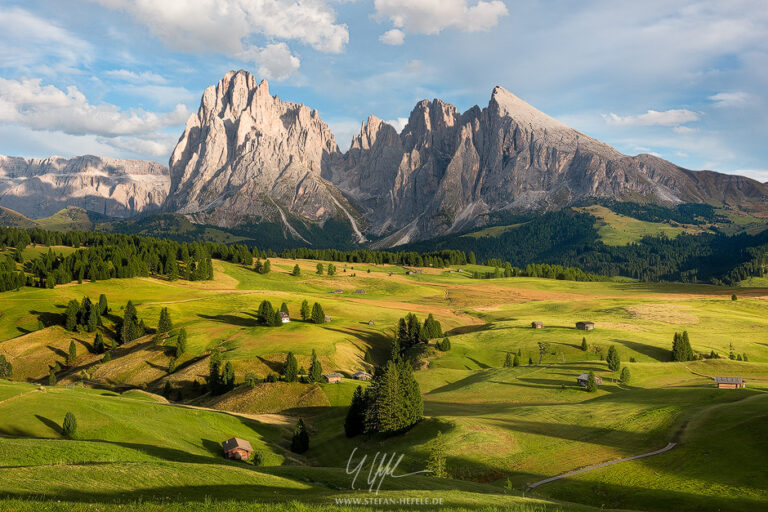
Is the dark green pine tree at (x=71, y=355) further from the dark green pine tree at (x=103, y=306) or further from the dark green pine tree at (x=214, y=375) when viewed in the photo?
the dark green pine tree at (x=214, y=375)

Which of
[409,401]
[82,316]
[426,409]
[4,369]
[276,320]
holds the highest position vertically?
[409,401]

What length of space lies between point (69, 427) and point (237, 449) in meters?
17.7

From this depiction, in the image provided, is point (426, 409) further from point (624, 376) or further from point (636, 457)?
point (624, 376)

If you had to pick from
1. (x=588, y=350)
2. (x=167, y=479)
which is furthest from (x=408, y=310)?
(x=167, y=479)

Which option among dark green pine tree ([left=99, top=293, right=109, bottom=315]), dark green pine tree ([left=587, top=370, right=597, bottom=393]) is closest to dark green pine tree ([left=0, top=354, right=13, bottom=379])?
dark green pine tree ([left=99, top=293, right=109, bottom=315])

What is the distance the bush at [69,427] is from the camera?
167ft

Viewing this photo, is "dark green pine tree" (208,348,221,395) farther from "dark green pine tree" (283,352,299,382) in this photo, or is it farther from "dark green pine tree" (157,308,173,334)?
"dark green pine tree" (157,308,173,334)

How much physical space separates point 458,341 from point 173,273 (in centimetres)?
11989

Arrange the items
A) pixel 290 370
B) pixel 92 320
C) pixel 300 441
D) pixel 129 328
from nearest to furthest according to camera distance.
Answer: pixel 300 441, pixel 290 370, pixel 129 328, pixel 92 320

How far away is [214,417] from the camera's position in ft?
224

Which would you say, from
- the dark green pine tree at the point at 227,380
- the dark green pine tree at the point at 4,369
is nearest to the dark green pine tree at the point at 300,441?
the dark green pine tree at the point at 227,380

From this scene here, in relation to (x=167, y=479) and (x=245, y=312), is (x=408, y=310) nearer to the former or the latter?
(x=245, y=312)

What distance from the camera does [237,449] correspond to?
179 feet

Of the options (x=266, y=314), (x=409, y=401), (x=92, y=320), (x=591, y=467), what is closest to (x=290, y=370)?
(x=409, y=401)
